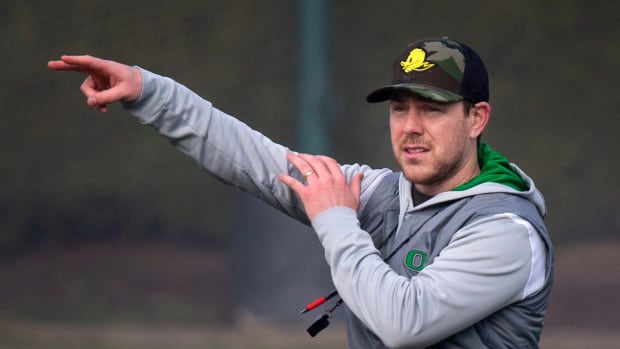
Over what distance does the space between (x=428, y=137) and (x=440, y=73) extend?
0.50 feet

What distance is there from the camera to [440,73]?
8.63ft

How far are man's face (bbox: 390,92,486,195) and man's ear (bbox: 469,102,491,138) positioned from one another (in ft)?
0.10

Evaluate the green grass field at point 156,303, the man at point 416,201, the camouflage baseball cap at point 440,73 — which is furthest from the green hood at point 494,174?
the green grass field at point 156,303

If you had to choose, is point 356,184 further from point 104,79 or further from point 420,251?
point 104,79

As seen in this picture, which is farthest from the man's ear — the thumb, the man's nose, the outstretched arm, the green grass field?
the green grass field

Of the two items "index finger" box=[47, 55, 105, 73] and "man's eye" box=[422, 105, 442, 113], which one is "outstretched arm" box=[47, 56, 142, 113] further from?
"man's eye" box=[422, 105, 442, 113]

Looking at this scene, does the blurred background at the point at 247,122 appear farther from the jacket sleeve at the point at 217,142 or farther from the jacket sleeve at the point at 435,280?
the jacket sleeve at the point at 435,280

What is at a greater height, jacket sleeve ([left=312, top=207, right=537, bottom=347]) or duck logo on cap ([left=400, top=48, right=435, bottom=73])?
duck logo on cap ([left=400, top=48, right=435, bottom=73])

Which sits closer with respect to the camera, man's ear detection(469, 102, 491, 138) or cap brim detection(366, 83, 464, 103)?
cap brim detection(366, 83, 464, 103)

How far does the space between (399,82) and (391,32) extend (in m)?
3.33

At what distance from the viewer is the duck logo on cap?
8.71ft

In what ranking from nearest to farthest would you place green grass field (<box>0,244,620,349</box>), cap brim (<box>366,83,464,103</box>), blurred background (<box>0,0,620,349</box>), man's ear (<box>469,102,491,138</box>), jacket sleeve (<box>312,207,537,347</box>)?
jacket sleeve (<box>312,207,537,347</box>), cap brim (<box>366,83,464,103</box>), man's ear (<box>469,102,491,138</box>), green grass field (<box>0,244,620,349</box>), blurred background (<box>0,0,620,349</box>)

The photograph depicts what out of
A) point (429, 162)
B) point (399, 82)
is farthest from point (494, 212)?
point (399, 82)

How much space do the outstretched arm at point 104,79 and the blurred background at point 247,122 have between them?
122 inches
